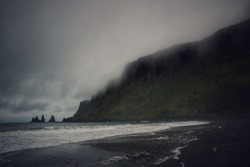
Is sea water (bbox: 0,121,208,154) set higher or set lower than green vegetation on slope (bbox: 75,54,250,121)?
lower

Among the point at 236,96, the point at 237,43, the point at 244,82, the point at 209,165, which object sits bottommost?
the point at 209,165

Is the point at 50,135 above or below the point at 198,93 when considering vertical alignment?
below

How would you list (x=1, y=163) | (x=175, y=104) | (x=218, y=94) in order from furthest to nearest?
(x=175, y=104), (x=218, y=94), (x=1, y=163)

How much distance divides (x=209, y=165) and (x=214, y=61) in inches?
7888

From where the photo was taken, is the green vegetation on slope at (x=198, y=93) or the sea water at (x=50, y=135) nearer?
the sea water at (x=50, y=135)

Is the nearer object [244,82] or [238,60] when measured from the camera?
[244,82]

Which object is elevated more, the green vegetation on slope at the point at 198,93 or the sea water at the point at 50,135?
the green vegetation on slope at the point at 198,93

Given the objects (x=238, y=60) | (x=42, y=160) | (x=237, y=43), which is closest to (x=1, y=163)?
(x=42, y=160)

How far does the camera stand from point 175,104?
17088 cm

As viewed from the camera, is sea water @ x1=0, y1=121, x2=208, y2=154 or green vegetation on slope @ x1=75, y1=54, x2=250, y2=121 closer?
sea water @ x1=0, y1=121, x2=208, y2=154

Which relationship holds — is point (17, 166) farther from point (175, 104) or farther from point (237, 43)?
point (237, 43)

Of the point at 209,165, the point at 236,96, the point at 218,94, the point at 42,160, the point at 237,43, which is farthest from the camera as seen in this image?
the point at 237,43

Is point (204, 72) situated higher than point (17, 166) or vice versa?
point (204, 72)

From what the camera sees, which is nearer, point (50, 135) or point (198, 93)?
point (50, 135)
